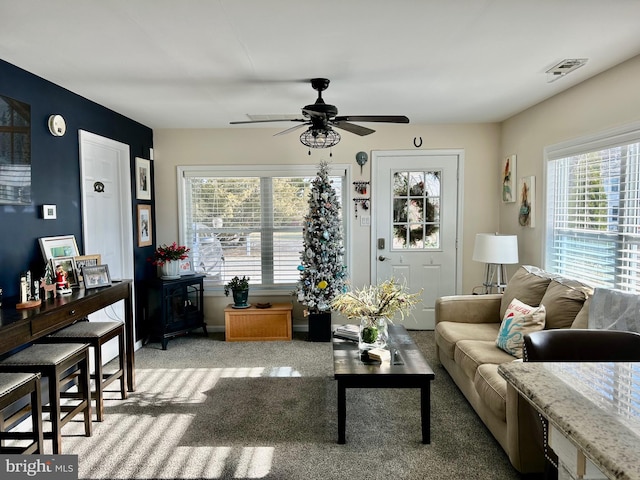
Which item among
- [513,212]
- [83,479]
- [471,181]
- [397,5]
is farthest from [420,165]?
[83,479]

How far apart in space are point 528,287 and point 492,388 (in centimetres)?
124

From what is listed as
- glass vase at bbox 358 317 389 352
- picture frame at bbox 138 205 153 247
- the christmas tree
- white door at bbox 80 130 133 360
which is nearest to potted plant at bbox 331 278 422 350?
glass vase at bbox 358 317 389 352

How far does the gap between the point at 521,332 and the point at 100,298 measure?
300cm

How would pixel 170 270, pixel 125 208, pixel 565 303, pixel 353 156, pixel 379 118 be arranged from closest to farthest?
pixel 565 303 < pixel 379 118 < pixel 125 208 < pixel 170 270 < pixel 353 156

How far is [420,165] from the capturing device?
522 centimetres

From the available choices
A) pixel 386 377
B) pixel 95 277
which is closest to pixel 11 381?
pixel 95 277

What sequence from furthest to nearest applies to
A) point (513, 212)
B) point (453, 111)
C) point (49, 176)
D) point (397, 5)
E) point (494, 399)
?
point (513, 212)
point (453, 111)
point (49, 176)
point (494, 399)
point (397, 5)

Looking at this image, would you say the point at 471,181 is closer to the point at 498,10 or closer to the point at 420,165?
the point at 420,165

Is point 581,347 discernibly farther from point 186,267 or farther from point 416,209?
point 186,267

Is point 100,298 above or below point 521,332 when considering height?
above

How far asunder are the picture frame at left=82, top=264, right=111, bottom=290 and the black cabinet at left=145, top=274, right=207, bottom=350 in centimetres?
129

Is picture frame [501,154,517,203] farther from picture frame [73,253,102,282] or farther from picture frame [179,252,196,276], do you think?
picture frame [73,253,102,282]

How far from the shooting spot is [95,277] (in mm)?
3275

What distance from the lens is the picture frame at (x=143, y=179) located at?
189 inches
